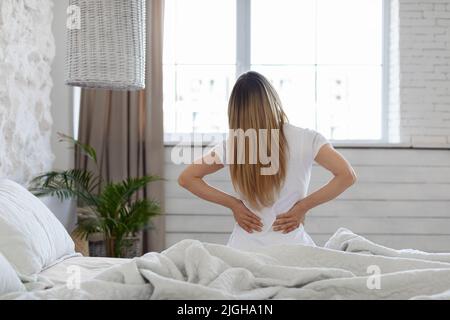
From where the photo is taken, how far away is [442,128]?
5.15m

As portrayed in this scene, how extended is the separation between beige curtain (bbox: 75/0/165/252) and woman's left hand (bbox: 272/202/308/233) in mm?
2382

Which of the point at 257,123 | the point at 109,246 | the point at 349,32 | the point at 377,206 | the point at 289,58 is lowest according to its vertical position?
the point at 109,246

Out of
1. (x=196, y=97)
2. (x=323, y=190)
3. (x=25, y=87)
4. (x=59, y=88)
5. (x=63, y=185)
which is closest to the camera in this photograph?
(x=323, y=190)

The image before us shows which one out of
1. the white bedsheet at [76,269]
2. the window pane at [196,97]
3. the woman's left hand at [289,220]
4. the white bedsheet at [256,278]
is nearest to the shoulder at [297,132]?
the woman's left hand at [289,220]

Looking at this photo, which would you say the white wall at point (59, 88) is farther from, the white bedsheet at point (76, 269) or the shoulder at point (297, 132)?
the shoulder at point (297, 132)

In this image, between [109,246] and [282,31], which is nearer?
[109,246]

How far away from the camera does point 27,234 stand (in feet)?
8.41

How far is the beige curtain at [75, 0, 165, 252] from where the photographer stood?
195 inches

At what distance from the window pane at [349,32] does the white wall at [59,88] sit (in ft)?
6.41

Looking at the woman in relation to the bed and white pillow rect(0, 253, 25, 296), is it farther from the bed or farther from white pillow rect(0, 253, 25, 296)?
white pillow rect(0, 253, 25, 296)

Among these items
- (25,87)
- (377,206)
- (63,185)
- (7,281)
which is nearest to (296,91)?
(377,206)

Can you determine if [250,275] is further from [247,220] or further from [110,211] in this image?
[110,211]

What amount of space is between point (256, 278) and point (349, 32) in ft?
12.2
